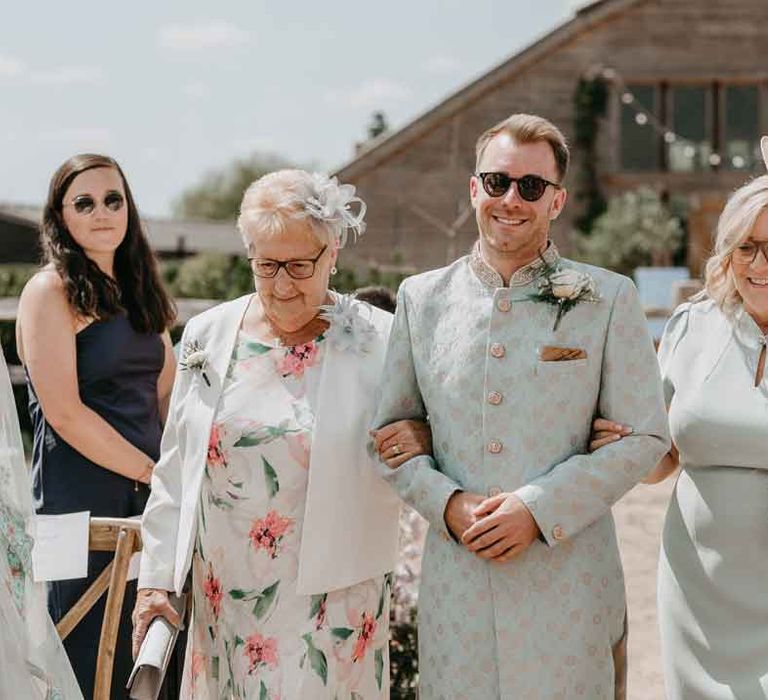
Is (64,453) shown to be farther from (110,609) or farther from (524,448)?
(524,448)

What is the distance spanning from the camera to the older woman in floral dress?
2871 millimetres

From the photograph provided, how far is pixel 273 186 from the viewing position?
2.94 m

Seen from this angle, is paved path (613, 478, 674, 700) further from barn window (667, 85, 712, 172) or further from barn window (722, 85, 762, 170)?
barn window (722, 85, 762, 170)

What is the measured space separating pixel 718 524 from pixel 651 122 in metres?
21.3

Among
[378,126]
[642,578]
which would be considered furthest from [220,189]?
[642,578]

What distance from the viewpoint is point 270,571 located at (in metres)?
2.89

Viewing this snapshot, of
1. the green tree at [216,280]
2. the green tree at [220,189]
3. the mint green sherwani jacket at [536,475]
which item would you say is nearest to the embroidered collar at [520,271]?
the mint green sherwani jacket at [536,475]

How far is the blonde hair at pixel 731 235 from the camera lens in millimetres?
3025

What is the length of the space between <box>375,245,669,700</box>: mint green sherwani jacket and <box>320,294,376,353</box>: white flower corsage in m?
0.27

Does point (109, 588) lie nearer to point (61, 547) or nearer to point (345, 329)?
point (61, 547)

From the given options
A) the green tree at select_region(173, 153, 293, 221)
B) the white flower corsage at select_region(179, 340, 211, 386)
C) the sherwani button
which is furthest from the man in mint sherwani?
the green tree at select_region(173, 153, 293, 221)

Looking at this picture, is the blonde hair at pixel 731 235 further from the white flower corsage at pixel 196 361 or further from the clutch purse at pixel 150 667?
the clutch purse at pixel 150 667

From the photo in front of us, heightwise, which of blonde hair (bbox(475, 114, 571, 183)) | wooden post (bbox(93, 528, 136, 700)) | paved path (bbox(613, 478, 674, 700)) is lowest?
paved path (bbox(613, 478, 674, 700))

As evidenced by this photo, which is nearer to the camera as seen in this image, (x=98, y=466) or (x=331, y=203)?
(x=331, y=203)
